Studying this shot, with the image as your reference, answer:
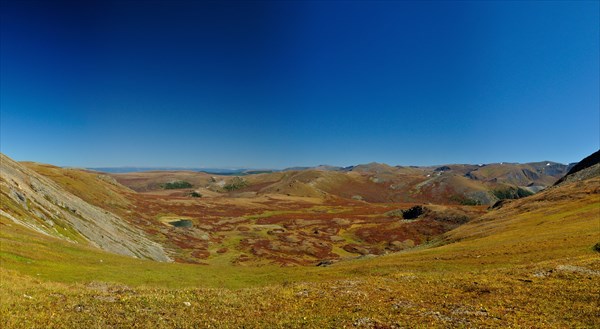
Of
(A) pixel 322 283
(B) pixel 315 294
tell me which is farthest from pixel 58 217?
(B) pixel 315 294

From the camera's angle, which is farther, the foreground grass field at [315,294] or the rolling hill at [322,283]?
the rolling hill at [322,283]

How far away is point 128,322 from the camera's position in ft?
62.2

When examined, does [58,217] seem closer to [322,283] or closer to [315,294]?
[322,283]

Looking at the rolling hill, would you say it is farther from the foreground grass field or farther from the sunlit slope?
the sunlit slope

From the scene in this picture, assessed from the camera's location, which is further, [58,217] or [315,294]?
[58,217]

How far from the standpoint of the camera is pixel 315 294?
2742 cm

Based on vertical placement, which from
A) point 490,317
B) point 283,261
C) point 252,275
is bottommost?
point 283,261

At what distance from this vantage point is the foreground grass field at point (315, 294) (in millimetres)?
19344

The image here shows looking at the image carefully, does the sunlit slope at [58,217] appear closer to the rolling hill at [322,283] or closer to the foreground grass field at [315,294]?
the rolling hill at [322,283]

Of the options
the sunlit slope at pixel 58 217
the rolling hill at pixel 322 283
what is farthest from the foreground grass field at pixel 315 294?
the sunlit slope at pixel 58 217

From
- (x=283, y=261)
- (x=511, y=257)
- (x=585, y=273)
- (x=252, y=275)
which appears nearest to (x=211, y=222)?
(x=283, y=261)

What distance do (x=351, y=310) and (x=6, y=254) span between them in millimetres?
39480

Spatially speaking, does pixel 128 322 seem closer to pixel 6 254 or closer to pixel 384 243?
pixel 6 254

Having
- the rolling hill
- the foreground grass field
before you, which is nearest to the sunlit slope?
the rolling hill
